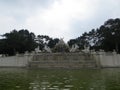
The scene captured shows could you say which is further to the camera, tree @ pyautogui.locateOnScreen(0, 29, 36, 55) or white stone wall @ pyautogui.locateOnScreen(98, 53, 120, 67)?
tree @ pyautogui.locateOnScreen(0, 29, 36, 55)

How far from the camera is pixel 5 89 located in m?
14.9

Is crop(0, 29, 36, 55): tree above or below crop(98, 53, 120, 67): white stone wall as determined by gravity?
above

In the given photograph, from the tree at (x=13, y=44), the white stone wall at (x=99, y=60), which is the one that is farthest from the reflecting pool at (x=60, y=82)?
the tree at (x=13, y=44)

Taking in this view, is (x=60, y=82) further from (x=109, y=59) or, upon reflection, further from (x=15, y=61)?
(x=15, y=61)

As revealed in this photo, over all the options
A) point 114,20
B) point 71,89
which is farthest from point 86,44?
point 71,89

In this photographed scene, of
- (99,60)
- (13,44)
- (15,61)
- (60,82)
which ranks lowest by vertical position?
(60,82)

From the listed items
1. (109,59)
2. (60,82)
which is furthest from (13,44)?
(60,82)

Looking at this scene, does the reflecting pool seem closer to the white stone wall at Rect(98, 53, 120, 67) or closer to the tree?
the white stone wall at Rect(98, 53, 120, 67)

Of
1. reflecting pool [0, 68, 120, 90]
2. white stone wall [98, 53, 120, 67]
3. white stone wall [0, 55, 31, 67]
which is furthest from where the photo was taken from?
white stone wall [0, 55, 31, 67]

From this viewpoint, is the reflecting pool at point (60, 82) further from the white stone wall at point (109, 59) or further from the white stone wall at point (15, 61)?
the white stone wall at point (15, 61)

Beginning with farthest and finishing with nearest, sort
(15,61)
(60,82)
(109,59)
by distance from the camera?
(15,61)
(109,59)
(60,82)

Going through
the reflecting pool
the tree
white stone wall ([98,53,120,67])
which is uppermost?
the tree

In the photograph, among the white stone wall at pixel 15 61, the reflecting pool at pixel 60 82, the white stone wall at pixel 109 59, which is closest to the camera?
the reflecting pool at pixel 60 82

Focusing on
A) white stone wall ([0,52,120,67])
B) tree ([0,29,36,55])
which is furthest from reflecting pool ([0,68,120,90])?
tree ([0,29,36,55])
